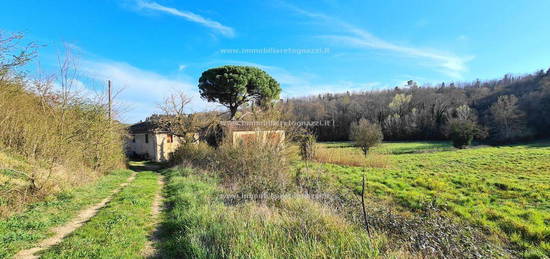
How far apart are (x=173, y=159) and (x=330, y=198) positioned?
1325 centimetres

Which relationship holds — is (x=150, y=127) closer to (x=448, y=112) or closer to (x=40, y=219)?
(x=40, y=219)

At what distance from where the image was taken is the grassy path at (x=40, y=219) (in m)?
3.45

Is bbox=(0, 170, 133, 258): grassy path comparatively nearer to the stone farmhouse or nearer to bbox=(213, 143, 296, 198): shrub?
bbox=(213, 143, 296, 198): shrub

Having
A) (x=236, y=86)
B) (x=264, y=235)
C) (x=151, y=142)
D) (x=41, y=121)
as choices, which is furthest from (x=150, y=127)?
(x=264, y=235)

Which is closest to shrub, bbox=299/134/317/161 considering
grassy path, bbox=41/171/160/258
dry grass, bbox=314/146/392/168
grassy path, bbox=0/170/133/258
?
dry grass, bbox=314/146/392/168

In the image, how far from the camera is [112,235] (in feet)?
12.5

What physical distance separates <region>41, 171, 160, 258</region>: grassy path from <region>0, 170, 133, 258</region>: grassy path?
1.53 feet

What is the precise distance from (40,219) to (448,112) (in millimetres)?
56629

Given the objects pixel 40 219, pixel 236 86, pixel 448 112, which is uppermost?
pixel 236 86

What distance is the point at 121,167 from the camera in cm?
1343

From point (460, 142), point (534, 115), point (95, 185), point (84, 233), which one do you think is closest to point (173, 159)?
point (95, 185)

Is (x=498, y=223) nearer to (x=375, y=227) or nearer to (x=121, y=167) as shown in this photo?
(x=375, y=227)

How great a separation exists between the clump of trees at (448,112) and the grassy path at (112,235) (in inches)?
962

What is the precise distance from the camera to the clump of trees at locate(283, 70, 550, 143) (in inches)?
1428
